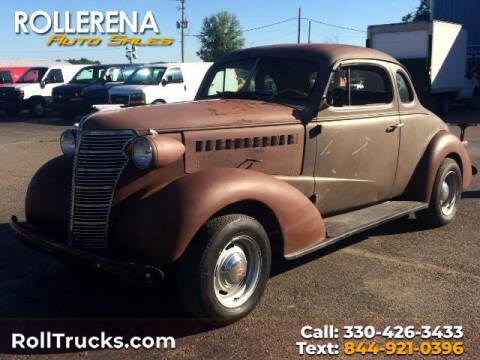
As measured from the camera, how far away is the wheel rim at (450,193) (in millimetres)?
6164

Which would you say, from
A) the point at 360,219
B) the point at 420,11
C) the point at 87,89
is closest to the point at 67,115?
the point at 87,89

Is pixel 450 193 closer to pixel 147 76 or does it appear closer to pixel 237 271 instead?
pixel 237 271

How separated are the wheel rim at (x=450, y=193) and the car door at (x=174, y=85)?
1167 cm

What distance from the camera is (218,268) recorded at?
3727 mm

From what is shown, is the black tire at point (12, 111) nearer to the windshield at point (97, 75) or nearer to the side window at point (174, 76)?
the windshield at point (97, 75)

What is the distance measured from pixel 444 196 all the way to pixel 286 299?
2878mm

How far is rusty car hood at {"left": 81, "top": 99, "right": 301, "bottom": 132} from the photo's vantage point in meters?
3.83

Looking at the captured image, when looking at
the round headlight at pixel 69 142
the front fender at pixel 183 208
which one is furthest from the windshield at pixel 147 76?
the front fender at pixel 183 208

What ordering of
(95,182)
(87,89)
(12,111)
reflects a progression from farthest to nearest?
(12,111)
(87,89)
(95,182)

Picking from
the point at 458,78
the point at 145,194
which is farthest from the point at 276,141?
the point at 458,78

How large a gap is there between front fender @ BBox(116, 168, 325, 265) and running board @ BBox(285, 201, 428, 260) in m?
0.58

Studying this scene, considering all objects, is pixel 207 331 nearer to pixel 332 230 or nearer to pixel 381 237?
pixel 332 230

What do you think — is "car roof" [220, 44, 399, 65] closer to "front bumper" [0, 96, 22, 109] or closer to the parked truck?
the parked truck

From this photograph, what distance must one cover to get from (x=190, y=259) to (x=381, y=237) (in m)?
2.93
